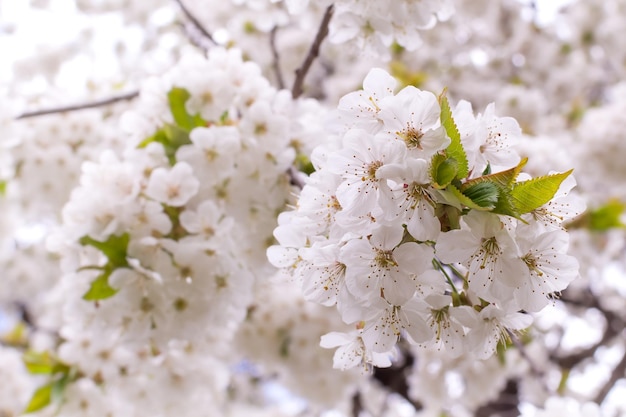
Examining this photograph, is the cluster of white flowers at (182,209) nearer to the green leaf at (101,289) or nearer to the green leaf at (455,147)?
the green leaf at (101,289)

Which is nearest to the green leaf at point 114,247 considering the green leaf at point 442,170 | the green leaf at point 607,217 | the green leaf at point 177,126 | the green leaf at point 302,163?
the green leaf at point 177,126

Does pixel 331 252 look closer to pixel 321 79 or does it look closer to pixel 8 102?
pixel 8 102

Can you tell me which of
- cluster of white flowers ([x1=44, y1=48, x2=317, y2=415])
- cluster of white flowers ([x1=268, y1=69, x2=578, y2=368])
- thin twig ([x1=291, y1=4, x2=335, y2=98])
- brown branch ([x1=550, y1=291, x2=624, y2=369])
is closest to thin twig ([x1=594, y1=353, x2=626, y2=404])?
brown branch ([x1=550, y1=291, x2=624, y2=369])

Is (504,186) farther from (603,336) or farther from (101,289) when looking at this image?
(603,336)

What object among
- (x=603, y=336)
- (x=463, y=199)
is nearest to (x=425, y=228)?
(x=463, y=199)

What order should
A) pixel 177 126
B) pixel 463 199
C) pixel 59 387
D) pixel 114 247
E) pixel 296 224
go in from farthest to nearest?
pixel 59 387 → pixel 177 126 → pixel 114 247 → pixel 296 224 → pixel 463 199

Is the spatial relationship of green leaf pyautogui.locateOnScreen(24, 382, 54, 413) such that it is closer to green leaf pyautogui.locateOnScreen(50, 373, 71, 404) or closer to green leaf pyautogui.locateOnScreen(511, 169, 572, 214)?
green leaf pyautogui.locateOnScreen(50, 373, 71, 404)
